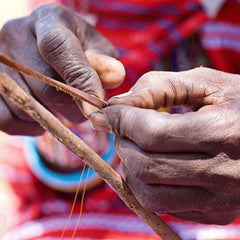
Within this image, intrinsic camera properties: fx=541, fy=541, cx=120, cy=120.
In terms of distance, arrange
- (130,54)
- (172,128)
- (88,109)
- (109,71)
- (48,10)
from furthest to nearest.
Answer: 1. (130,54)
2. (48,10)
3. (109,71)
4. (88,109)
5. (172,128)

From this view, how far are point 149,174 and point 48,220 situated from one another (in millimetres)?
681

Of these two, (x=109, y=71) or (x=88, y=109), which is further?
(x=109, y=71)

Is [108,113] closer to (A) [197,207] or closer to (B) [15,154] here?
(A) [197,207]

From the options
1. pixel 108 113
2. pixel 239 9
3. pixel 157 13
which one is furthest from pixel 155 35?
pixel 108 113

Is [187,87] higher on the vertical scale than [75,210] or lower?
higher

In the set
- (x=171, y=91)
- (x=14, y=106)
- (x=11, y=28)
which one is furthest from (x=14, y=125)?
(x=171, y=91)

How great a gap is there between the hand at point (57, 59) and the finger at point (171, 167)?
0.13 metres

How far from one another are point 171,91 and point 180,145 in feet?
0.31

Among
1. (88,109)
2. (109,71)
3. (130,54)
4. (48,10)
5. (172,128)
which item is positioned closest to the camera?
(172,128)

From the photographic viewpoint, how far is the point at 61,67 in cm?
83

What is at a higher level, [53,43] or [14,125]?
[53,43]

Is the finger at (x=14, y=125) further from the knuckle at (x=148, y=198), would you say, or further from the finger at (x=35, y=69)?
the knuckle at (x=148, y=198)

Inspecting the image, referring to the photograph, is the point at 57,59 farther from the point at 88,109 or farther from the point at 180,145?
the point at 180,145

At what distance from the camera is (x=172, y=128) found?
636 mm
